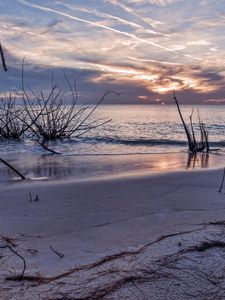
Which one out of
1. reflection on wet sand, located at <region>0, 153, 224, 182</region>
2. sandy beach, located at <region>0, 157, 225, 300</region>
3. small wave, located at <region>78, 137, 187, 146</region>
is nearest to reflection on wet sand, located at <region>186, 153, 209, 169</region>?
reflection on wet sand, located at <region>0, 153, 224, 182</region>

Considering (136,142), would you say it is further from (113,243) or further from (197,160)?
(113,243)

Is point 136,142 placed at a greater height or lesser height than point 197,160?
greater

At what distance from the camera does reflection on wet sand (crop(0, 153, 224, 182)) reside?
21.3 ft

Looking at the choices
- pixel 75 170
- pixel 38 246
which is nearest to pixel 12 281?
pixel 38 246

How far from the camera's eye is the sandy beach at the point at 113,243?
209 centimetres

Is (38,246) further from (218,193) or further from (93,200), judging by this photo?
(218,193)

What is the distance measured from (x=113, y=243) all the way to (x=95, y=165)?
193 inches

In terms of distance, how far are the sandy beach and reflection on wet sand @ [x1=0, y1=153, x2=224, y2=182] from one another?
1.58 metres

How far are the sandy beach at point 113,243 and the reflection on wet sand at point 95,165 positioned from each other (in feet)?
5.19

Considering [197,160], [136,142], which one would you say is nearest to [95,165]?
[197,160]

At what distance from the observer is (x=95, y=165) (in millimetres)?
7664

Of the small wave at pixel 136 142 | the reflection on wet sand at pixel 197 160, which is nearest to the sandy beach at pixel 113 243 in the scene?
the reflection on wet sand at pixel 197 160

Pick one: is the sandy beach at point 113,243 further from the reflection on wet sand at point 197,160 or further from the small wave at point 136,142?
the small wave at point 136,142

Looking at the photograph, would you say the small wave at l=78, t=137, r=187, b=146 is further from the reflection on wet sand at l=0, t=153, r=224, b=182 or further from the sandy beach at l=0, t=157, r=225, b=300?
the sandy beach at l=0, t=157, r=225, b=300
